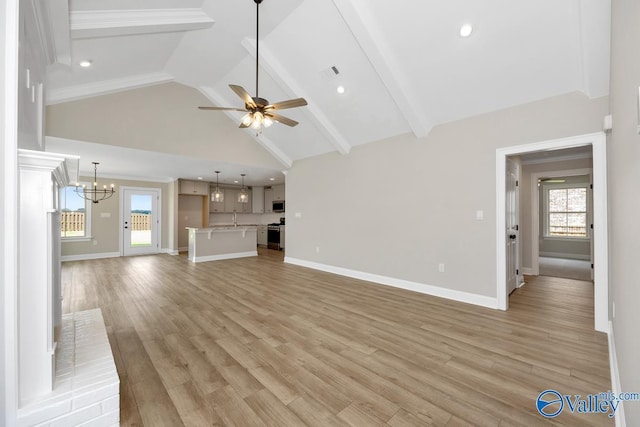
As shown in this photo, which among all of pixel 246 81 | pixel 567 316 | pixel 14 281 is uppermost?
pixel 246 81

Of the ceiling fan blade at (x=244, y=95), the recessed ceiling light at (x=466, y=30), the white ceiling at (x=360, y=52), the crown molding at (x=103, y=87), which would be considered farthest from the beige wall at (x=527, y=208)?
the crown molding at (x=103, y=87)

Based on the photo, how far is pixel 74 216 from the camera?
7348mm

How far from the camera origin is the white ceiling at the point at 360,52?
2.57 metres

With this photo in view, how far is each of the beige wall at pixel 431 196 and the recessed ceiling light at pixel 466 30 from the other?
1.20m

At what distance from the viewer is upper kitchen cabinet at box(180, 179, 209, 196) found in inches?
342

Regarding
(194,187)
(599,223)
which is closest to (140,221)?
(194,187)

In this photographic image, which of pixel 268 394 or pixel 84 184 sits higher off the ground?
pixel 84 184

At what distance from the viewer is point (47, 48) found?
2.47 meters

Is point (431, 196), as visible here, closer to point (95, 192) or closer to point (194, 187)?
point (194, 187)

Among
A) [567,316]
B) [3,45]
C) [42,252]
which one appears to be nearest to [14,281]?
[42,252]

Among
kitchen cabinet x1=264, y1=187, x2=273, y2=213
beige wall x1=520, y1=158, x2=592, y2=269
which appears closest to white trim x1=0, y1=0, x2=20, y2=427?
beige wall x1=520, y1=158, x2=592, y2=269

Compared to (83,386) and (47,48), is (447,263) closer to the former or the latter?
(83,386)

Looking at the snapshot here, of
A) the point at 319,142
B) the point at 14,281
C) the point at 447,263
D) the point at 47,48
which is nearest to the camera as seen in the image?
the point at 14,281

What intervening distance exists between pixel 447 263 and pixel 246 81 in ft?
15.3
